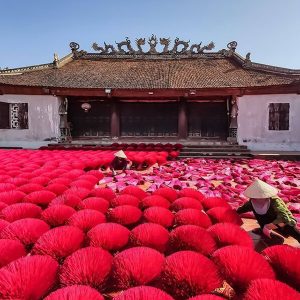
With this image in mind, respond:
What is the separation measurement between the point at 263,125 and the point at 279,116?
34.4 inches

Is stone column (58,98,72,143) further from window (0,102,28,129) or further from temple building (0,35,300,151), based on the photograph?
window (0,102,28,129)

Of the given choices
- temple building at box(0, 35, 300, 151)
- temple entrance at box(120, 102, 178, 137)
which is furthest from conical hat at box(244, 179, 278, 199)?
temple entrance at box(120, 102, 178, 137)

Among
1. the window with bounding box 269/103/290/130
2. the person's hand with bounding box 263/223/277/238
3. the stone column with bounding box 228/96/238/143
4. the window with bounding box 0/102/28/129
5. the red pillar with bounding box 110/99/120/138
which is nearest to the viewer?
the person's hand with bounding box 263/223/277/238

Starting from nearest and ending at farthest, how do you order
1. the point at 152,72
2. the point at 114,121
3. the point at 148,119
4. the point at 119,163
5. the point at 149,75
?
the point at 119,163, the point at 114,121, the point at 148,119, the point at 149,75, the point at 152,72

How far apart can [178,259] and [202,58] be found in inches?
802

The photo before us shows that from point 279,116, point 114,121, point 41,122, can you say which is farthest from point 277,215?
point 41,122

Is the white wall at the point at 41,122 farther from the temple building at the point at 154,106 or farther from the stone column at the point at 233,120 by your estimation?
the stone column at the point at 233,120

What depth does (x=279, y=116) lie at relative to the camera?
14.4m

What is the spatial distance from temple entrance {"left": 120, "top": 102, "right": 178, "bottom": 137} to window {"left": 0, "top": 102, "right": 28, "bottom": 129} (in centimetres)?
527

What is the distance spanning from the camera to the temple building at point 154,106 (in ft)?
47.2

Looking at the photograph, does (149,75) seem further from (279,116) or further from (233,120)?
(279,116)

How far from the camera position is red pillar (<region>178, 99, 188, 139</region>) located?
15.4m

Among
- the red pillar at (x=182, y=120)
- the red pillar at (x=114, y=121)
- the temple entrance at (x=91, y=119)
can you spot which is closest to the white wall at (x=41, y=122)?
the temple entrance at (x=91, y=119)

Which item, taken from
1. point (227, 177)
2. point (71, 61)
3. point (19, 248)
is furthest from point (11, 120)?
point (19, 248)
